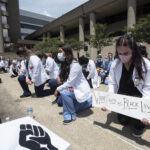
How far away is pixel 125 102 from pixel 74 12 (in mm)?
25133

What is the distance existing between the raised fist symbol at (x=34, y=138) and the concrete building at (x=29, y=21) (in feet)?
195

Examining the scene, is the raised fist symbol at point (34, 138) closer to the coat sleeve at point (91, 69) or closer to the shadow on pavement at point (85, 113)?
the shadow on pavement at point (85, 113)

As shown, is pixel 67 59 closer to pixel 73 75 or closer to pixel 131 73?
pixel 73 75

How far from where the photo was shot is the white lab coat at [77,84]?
2.84 m

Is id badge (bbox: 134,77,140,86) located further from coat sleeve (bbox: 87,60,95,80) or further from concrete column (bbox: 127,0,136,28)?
concrete column (bbox: 127,0,136,28)

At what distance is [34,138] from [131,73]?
5.82 feet

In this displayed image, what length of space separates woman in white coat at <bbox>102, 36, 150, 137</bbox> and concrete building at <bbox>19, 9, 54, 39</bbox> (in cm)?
5878

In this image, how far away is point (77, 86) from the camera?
291 cm

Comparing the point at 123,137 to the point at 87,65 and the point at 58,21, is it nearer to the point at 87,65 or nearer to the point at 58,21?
A: the point at 87,65

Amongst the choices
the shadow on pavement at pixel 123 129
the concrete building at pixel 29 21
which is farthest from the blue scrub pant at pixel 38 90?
the concrete building at pixel 29 21

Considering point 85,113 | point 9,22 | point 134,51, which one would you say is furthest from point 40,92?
point 9,22

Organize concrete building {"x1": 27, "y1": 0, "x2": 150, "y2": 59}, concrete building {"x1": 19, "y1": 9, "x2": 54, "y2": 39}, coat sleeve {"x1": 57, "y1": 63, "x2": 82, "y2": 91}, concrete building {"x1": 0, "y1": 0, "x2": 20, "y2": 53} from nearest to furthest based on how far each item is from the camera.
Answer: coat sleeve {"x1": 57, "y1": 63, "x2": 82, "y2": 91} < concrete building {"x1": 27, "y1": 0, "x2": 150, "y2": 59} < concrete building {"x1": 0, "y1": 0, "x2": 20, "y2": 53} < concrete building {"x1": 19, "y1": 9, "x2": 54, "y2": 39}

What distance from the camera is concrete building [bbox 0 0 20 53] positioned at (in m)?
30.9

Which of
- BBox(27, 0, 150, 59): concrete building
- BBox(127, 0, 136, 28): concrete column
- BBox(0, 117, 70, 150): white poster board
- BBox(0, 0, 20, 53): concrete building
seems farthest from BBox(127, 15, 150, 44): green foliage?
BBox(0, 0, 20, 53): concrete building
